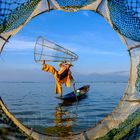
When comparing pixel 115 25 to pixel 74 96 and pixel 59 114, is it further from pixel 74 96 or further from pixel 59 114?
pixel 74 96

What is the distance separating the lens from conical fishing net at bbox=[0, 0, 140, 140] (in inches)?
273

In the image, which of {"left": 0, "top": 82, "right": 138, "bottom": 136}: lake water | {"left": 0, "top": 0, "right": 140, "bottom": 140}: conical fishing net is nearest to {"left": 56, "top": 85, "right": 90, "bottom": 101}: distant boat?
{"left": 0, "top": 82, "right": 138, "bottom": 136}: lake water

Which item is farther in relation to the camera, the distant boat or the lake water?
the distant boat

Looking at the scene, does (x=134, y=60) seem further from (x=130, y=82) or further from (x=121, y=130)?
(x=121, y=130)

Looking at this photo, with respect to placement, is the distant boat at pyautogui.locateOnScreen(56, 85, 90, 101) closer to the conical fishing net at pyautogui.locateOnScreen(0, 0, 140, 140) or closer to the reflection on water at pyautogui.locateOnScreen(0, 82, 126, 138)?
the reflection on water at pyautogui.locateOnScreen(0, 82, 126, 138)

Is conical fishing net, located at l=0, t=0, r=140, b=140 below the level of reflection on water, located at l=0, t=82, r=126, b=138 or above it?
above

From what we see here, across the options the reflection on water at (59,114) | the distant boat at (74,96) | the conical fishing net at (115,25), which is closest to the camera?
the conical fishing net at (115,25)

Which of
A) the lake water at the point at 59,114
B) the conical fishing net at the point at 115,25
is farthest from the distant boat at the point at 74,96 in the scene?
the conical fishing net at the point at 115,25

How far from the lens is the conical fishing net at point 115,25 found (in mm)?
6938

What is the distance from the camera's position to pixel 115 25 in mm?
7285

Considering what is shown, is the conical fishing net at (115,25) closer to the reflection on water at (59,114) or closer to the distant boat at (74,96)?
the reflection on water at (59,114)

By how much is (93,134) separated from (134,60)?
1.61 metres

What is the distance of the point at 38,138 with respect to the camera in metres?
7.50

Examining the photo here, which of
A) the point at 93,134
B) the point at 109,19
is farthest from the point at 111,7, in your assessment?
the point at 93,134
